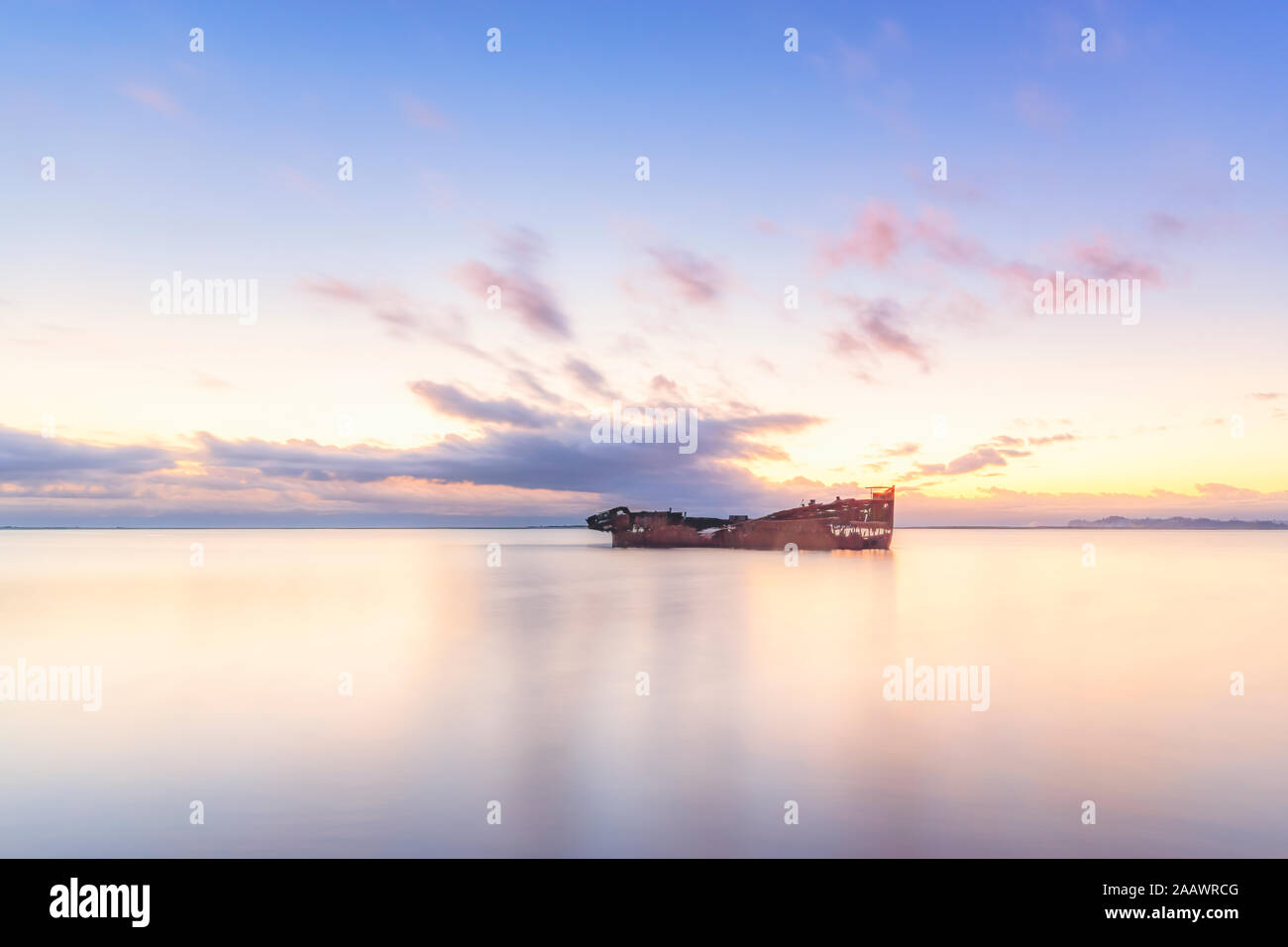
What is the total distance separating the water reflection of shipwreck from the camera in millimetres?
98250

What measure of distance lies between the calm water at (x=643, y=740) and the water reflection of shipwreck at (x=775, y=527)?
69065mm

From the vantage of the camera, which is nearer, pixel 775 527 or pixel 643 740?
pixel 643 740

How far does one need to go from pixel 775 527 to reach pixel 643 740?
313ft

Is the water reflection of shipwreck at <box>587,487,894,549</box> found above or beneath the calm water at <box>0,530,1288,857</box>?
above

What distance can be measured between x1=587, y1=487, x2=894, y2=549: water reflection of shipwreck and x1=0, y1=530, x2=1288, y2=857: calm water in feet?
227

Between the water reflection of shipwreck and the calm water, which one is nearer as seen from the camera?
the calm water

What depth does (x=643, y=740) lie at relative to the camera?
1292cm

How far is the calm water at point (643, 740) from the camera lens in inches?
352

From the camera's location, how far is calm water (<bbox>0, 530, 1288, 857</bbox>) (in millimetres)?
8953

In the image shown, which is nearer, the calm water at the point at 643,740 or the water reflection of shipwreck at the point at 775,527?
the calm water at the point at 643,740
